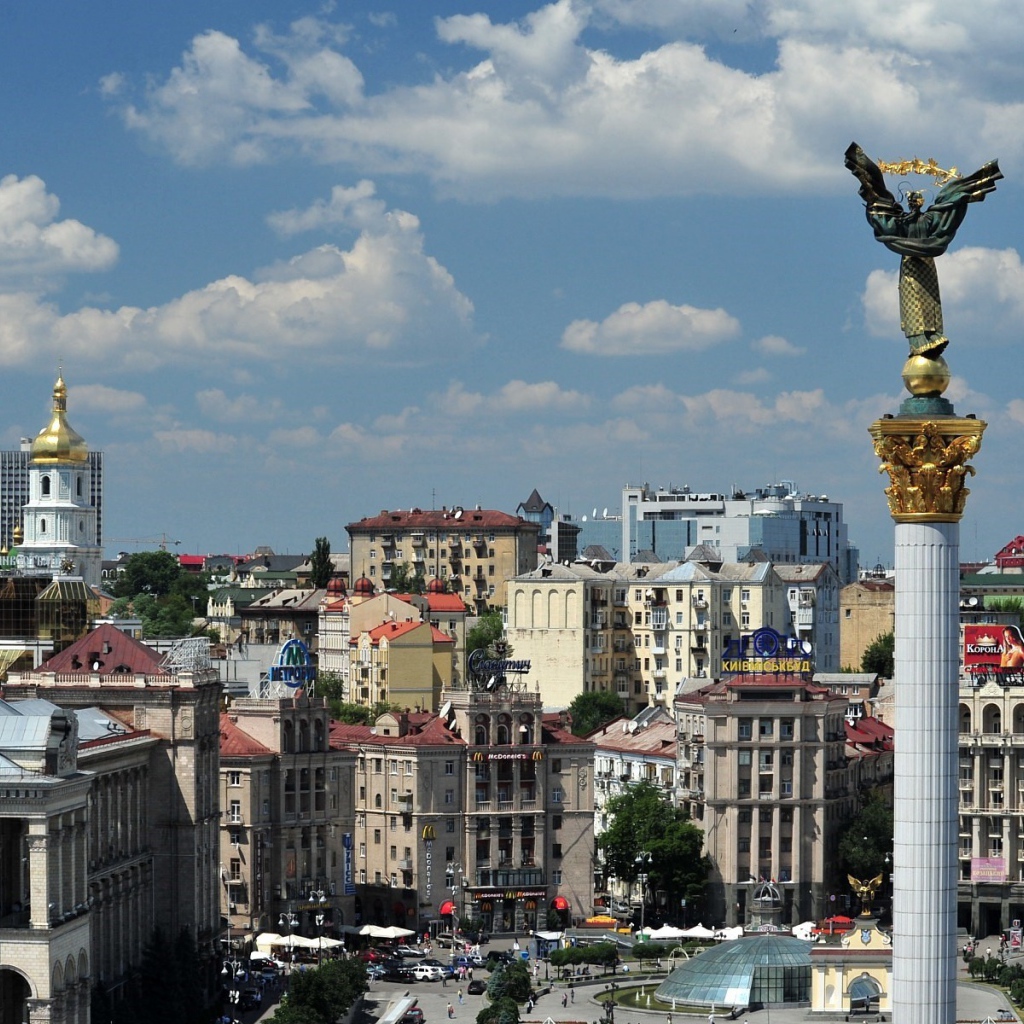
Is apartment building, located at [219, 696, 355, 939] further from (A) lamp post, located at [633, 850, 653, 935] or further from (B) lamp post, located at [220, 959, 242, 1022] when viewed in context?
(A) lamp post, located at [633, 850, 653, 935]

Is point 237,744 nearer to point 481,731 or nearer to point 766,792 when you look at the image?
point 481,731

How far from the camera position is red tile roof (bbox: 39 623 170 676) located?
5822 inches

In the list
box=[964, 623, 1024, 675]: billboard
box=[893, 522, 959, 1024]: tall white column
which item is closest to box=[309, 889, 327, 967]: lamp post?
box=[964, 623, 1024, 675]: billboard

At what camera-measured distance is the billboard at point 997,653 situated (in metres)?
189

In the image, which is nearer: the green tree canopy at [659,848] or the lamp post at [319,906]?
the lamp post at [319,906]

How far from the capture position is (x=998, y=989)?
14875 cm

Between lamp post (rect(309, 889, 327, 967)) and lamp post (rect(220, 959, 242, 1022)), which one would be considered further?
lamp post (rect(309, 889, 327, 967))

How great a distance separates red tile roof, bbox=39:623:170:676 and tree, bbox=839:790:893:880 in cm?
5037

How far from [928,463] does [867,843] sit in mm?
101802

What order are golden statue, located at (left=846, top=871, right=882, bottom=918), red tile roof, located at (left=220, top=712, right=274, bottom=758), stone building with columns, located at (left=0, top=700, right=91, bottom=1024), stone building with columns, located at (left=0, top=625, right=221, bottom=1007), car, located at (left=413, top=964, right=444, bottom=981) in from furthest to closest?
1. red tile roof, located at (left=220, top=712, right=274, bottom=758)
2. golden statue, located at (left=846, top=871, right=882, bottom=918)
3. car, located at (left=413, top=964, right=444, bottom=981)
4. stone building with columns, located at (left=0, top=625, right=221, bottom=1007)
5. stone building with columns, located at (left=0, top=700, right=91, bottom=1024)

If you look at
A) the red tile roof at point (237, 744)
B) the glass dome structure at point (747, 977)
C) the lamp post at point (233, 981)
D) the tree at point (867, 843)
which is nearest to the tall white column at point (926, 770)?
A: the lamp post at point (233, 981)

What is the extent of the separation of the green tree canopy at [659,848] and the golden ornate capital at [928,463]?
96.6m

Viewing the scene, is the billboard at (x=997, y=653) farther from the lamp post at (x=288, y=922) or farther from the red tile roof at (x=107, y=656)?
the red tile roof at (x=107, y=656)

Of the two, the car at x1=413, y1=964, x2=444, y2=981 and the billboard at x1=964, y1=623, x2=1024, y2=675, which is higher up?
the billboard at x1=964, y1=623, x2=1024, y2=675
